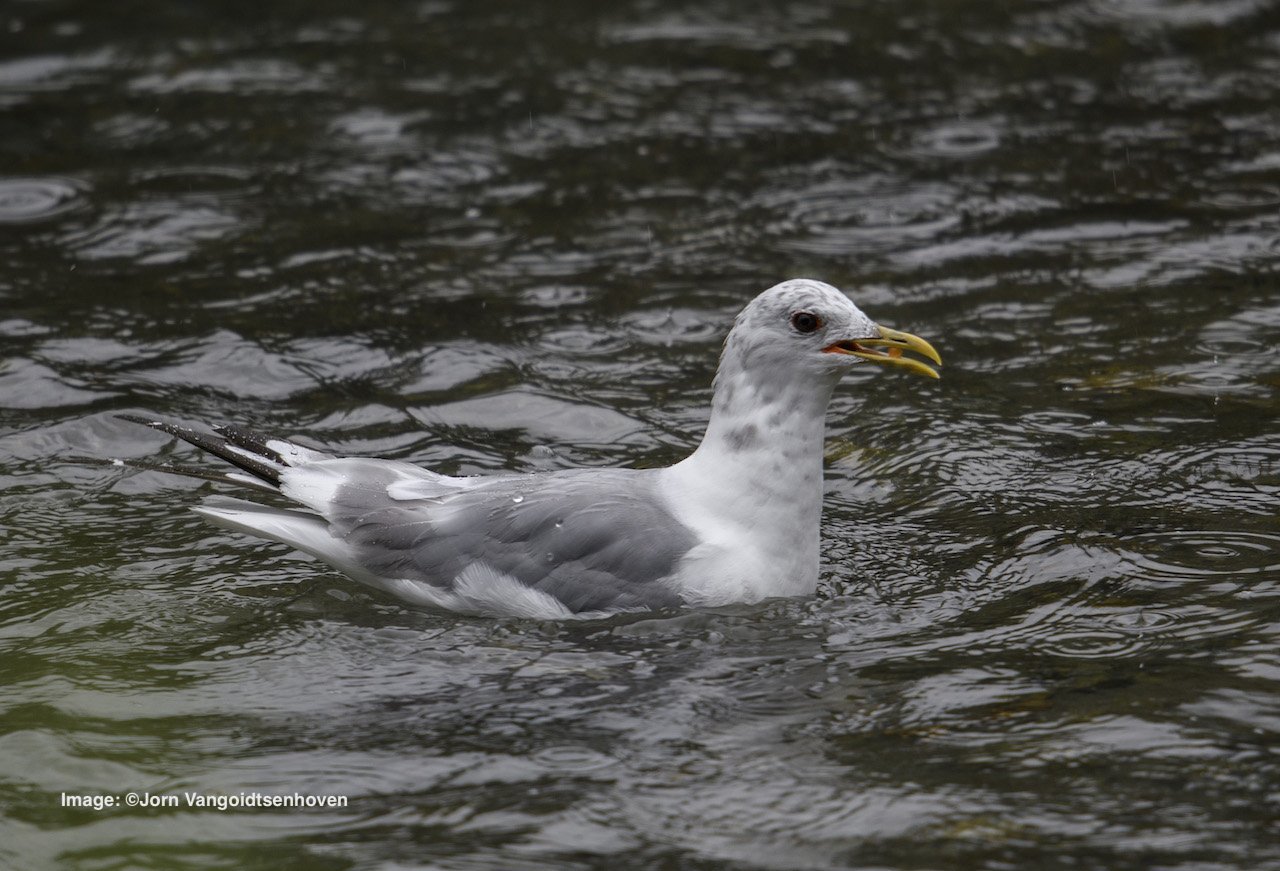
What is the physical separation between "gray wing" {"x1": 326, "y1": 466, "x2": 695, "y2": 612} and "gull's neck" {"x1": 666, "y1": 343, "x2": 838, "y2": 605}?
0.14 m

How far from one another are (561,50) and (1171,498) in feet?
25.0

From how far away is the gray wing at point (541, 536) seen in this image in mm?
5914

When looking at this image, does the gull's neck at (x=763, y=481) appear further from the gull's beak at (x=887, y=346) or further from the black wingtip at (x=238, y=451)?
the black wingtip at (x=238, y=451)

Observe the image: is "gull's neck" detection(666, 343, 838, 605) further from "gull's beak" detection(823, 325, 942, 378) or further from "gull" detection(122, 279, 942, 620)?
"gull's beak" detection(823, 325, 942, 378)

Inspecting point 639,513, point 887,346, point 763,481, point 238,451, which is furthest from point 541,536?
point 887,346

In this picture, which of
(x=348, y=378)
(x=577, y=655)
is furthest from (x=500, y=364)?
(x=577, y=655)

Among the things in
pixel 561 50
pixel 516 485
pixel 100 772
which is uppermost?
pixel 561 50

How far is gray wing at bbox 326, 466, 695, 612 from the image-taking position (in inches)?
233

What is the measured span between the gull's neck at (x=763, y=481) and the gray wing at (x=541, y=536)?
137mm

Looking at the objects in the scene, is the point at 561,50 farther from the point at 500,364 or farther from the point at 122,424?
the point at 122,424

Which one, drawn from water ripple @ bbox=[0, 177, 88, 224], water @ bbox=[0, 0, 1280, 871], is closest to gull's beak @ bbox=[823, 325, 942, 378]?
water @ bbox=[0, 0, 1280, 871]

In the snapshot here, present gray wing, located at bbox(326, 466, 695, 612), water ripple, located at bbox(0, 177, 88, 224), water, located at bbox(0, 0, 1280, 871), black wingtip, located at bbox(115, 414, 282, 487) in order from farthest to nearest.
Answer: water ripple, located at bbox(0, 177, 88, 224)
black wingtip, located at bbox(115, 414, 282, 487)
gray wing, located at bbox(326, 466, 695, 612)
water, located at bbox(0, 0, 1280, 871)

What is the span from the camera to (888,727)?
5.12 meters

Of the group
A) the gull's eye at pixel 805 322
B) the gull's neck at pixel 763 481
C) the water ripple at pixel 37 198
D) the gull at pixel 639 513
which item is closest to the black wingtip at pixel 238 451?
the gull at pixel 639 513
